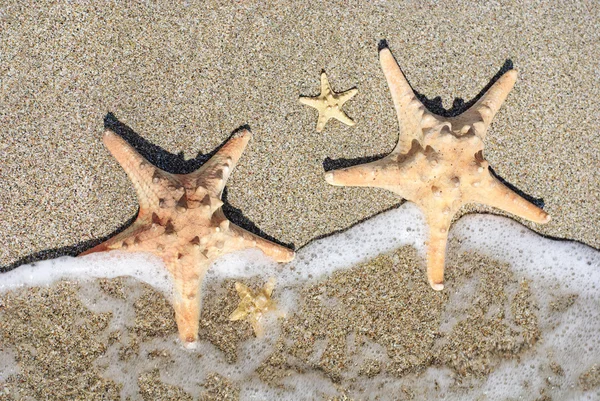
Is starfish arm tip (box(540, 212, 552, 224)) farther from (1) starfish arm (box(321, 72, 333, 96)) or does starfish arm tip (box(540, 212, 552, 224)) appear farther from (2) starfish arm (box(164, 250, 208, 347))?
(2) starfish arm (box(164, 250, 208, 347))

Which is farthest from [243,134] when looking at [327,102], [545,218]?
[545,218]

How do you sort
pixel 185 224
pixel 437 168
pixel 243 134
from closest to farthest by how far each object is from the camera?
pixel 185 224 → pixel 437 168 → pixel 243 134

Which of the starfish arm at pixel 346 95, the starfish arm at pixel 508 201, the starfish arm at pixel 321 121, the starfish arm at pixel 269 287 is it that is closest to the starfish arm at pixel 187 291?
the starfish arm at pixel 269 287

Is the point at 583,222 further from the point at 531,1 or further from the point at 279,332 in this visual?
the point at 279,332

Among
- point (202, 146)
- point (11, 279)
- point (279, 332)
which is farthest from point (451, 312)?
point (11, 279)

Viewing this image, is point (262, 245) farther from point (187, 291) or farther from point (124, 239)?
point (124, 239)
